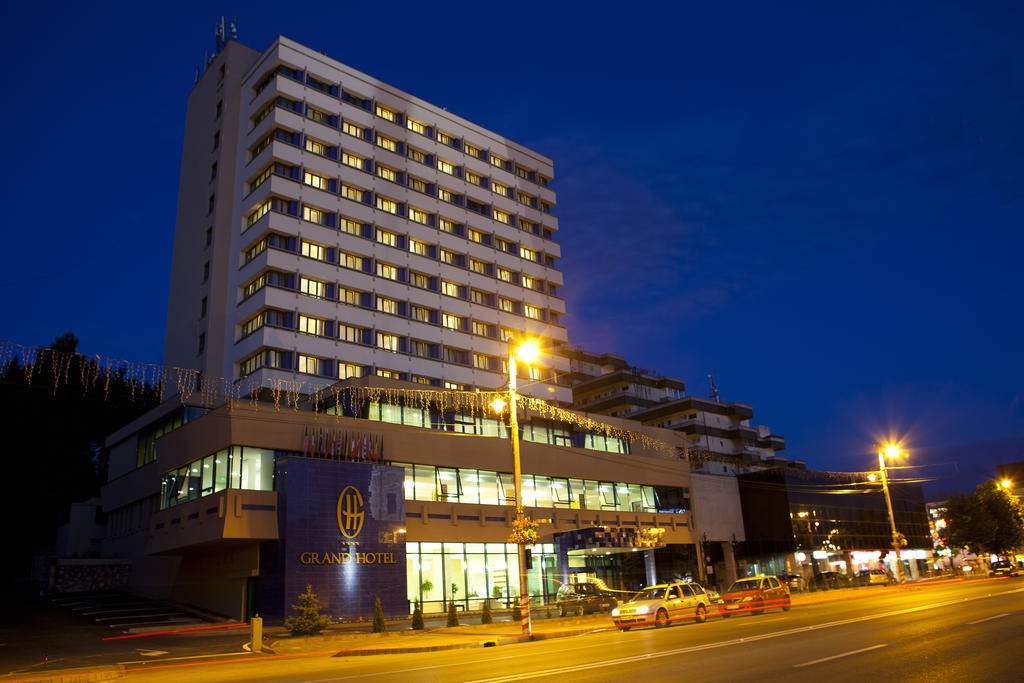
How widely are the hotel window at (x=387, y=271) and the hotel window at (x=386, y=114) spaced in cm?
1438

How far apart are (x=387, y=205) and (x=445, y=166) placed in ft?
30.5

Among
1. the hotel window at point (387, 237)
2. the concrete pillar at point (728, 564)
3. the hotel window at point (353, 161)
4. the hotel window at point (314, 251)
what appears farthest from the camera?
the concrete pillar at point (728, 564)

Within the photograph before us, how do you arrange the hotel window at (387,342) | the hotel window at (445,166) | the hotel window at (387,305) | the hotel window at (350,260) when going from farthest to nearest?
the hotel window at (445,166)
the hotel window at (387,305)
the hotel window at (387,342)
the hotel window at (350,260)

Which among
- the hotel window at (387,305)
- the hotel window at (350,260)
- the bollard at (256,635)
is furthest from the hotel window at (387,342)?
the bollard at (256,635)

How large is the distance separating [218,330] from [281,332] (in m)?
6.96

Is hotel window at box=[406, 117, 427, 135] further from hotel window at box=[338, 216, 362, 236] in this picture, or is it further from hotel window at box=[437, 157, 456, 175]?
hotel window at box=[338, 216, 362, 236]

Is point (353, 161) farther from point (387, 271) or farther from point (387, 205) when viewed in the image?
point (387, 271)

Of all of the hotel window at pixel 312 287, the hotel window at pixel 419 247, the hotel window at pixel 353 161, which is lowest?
the hotel window at pixel 312 287

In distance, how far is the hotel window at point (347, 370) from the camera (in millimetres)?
57562

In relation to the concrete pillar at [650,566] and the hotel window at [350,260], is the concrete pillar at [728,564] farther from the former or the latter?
the hotel window at [350,260]

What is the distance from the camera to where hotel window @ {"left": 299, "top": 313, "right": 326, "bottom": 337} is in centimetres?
5659

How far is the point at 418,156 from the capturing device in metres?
70.6

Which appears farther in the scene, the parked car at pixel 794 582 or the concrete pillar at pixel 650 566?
the parked car at pixel 794 582

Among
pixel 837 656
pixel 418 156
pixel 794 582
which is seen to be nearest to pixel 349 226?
pixel 418 156
